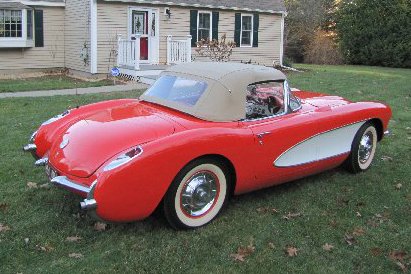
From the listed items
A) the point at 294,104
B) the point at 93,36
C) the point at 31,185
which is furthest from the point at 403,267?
the point at 93,36

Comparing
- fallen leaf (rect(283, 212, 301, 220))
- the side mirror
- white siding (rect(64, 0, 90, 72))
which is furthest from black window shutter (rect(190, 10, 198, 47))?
fallen leaf (rect(283, 212, 301, 220))

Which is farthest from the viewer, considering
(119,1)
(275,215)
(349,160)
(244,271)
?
(119,1)

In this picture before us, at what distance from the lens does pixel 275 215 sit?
4.76 metres

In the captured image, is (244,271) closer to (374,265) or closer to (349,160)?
(374,265)

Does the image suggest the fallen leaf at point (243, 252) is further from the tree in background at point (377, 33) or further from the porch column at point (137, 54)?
the tree in background at point (377, 33)

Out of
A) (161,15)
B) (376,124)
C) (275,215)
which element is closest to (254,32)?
(161,15)

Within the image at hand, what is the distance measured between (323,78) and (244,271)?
14.5 metres

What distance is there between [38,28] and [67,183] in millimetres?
15357

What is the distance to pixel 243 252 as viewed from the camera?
3.96 m

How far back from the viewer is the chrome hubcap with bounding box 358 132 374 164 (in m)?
6.00

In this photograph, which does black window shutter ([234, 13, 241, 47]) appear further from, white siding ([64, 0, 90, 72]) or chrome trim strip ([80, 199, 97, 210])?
chrome trim strip ([80, 199, 97, 210])

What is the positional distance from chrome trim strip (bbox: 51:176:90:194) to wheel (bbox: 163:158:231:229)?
694mm

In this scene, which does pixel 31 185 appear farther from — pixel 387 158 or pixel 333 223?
pixel 387 158

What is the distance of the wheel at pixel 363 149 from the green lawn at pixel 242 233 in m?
0.13
